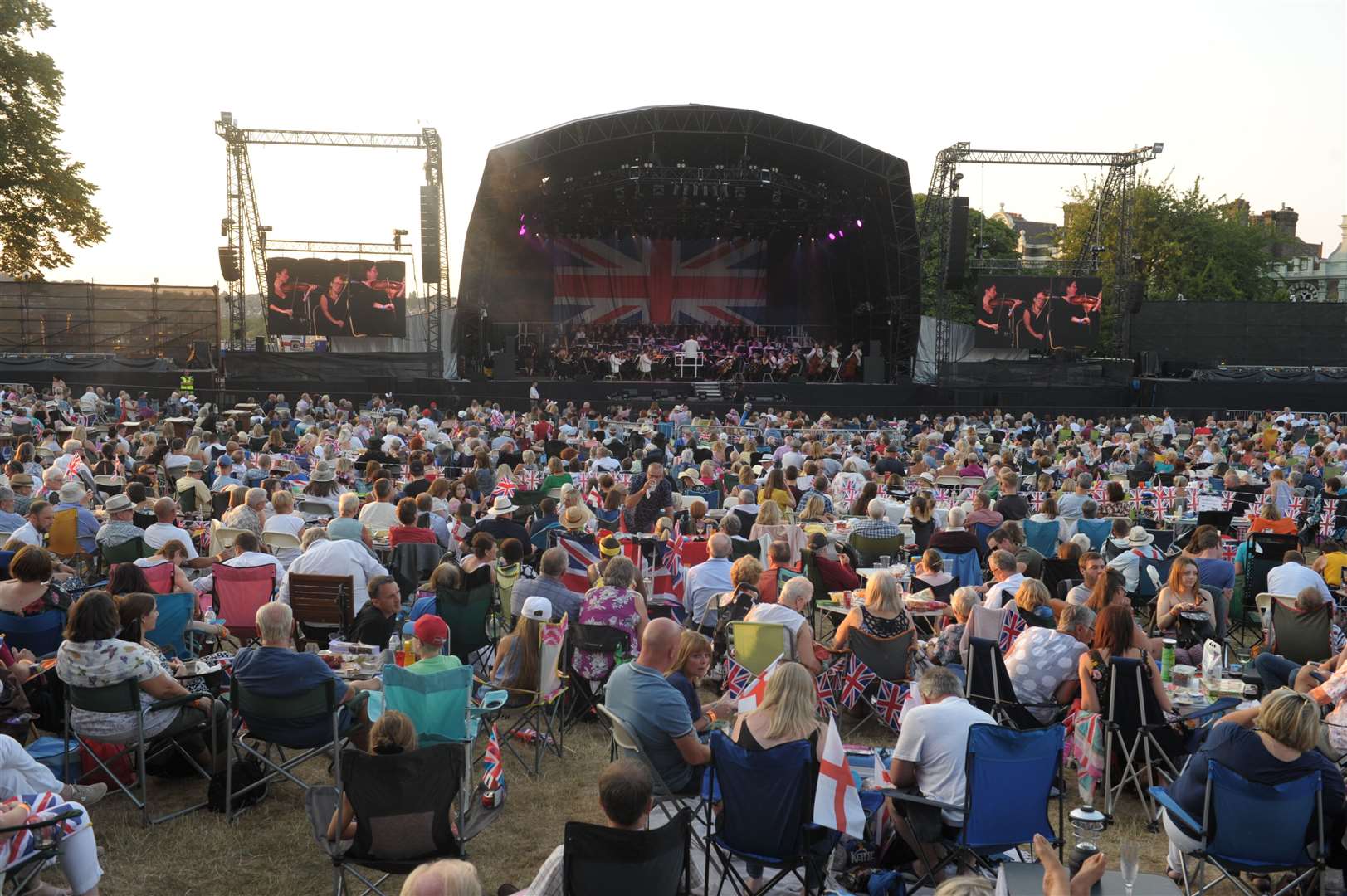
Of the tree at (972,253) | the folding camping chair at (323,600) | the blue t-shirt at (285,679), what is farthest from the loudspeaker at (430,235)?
the blue t-shirt at (285,679)

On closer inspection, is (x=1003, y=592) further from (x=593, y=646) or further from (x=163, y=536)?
(x=163, y=536)

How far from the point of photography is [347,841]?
164 inches

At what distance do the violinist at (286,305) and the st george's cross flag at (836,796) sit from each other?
2582 cm

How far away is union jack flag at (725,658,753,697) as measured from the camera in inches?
235

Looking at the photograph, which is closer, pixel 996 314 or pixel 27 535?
pixel 27 535

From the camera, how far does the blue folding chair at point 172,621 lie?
20.0ft

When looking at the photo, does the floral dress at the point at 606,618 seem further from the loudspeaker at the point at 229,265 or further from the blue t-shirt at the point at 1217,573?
the loudspeaker at the point at 229,265

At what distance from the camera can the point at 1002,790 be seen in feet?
14.1

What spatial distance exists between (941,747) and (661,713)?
117cm

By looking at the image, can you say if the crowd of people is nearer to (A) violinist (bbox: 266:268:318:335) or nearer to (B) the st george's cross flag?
(B) the st george's cross flag

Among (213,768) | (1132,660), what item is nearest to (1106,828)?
(1132,660)

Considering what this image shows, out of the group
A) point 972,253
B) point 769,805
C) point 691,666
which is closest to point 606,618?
point 691,666

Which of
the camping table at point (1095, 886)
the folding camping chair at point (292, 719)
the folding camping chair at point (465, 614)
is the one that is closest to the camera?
the camping table at point (1095, 886)

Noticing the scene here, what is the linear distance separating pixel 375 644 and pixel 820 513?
4448mm
